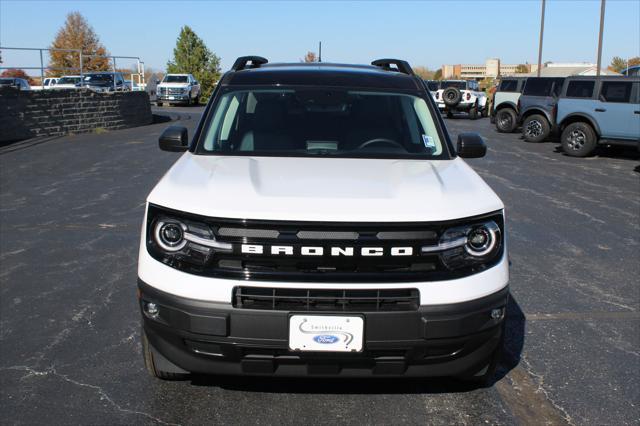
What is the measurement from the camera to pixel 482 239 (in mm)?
3021

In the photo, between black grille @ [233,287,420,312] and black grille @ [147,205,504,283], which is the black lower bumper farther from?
black grille @ [147,205,504,283]

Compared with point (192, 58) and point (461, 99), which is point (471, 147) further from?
point (192, 58)

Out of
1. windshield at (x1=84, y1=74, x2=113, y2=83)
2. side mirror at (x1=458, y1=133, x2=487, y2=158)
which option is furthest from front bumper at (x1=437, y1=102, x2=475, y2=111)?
side mirror at (x1=458, y1=133, x2=487, y2=158)

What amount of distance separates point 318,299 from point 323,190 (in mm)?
553

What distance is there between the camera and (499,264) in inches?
119

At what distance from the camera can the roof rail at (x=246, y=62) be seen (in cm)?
479

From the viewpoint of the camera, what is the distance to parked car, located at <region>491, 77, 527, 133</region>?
69.0 ft

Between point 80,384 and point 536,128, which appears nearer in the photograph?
point 80,384

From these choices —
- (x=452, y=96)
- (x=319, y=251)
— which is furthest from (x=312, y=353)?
(x=452, y=96)

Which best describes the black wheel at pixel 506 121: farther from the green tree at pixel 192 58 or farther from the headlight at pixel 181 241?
the green tree at pixel 192 58

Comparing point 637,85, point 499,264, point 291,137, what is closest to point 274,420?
point 499,264

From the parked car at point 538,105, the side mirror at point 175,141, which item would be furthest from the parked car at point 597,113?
the side mirror at point 175,141

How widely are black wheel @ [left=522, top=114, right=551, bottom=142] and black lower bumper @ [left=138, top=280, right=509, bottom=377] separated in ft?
55.1

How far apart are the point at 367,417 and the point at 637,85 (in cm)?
1360
